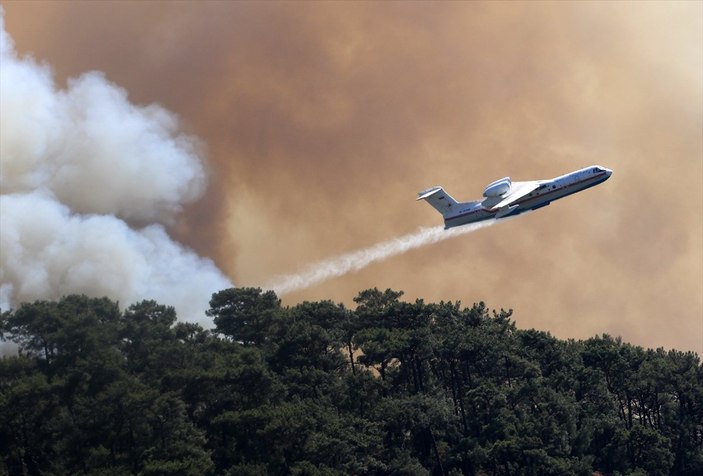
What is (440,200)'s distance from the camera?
15688cm

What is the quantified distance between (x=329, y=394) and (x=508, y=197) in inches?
1372

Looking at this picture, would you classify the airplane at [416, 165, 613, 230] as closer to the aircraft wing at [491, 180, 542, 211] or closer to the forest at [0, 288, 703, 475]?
the aircraft wing at [491, 180, 542, 211]

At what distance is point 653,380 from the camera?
160750 mm

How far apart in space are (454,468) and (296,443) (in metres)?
26.1

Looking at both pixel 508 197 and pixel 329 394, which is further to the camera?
pixel 508 197

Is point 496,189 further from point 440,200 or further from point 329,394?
point 329,394

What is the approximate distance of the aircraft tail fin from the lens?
512ft

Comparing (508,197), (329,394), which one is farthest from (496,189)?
(329,394)

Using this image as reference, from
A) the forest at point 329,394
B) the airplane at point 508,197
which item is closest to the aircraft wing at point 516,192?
the airplane at point 508,197

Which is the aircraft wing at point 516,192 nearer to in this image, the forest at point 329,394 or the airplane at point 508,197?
the airplane at point 508,197

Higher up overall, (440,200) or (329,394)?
(440,200)

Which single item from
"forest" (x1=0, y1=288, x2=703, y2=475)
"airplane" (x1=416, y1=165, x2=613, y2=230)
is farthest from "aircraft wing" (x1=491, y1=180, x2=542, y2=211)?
"forest" (x1=0, y1=288, x2=703, y2=475)

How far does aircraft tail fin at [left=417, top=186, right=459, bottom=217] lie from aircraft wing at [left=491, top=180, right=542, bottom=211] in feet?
19.6

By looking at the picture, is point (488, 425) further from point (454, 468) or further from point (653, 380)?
point (653, 380)
